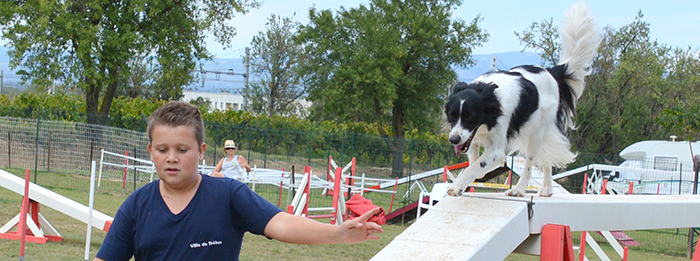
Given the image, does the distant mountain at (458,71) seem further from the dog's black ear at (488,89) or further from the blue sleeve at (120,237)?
the blue sleeve at (120,237)

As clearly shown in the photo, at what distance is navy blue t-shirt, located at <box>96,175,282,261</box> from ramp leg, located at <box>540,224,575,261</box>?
2628 millimetres

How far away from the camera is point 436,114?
34156mm

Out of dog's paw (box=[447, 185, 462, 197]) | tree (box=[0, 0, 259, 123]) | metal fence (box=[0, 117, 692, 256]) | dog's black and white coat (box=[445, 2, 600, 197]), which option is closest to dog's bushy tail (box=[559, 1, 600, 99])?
dog's black and white coat (box=[445, 2, 600, 197])

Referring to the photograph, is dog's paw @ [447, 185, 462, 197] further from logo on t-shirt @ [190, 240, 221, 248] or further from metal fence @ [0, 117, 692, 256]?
metal fence @ [0, 117, 692, 256]

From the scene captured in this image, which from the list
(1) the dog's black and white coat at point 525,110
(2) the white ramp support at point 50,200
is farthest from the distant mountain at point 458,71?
(2) the white ramp support at point 50,200

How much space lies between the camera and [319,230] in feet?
6.95

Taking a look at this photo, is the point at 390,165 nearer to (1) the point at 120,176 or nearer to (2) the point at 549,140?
(1) the point at 120,176

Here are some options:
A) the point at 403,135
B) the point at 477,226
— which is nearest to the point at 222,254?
the point at 477,226

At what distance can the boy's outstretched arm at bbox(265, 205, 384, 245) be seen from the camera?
201cm

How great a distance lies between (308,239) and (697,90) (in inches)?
1353

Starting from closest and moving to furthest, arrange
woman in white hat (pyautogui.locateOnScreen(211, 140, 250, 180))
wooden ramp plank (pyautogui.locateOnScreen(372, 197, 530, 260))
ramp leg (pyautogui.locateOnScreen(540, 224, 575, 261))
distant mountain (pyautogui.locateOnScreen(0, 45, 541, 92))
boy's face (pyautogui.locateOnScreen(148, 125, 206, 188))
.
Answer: boy's face (pyautogui.locateOnScreen(148, 125, 206, 188))
wooden ramp plank (pyautogui.locateOnScreen(372, 197, 530, 260))
ramp leg (pyautogui.locateOnScreen(540, 224, 575, 261))
woman in white hat (pyautogui.locateOnScreen(211, 140, 250, 180))
distant mountain (pyautogui.locateOnScreen(0, 45, 541, 92))

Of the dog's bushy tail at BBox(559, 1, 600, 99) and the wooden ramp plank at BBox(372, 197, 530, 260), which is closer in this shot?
the wooden ramp plank at BBox(372, 197, 530, 260)

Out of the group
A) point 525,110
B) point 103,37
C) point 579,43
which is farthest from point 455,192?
point 103,37

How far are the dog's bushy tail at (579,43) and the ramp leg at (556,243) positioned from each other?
1.71m
